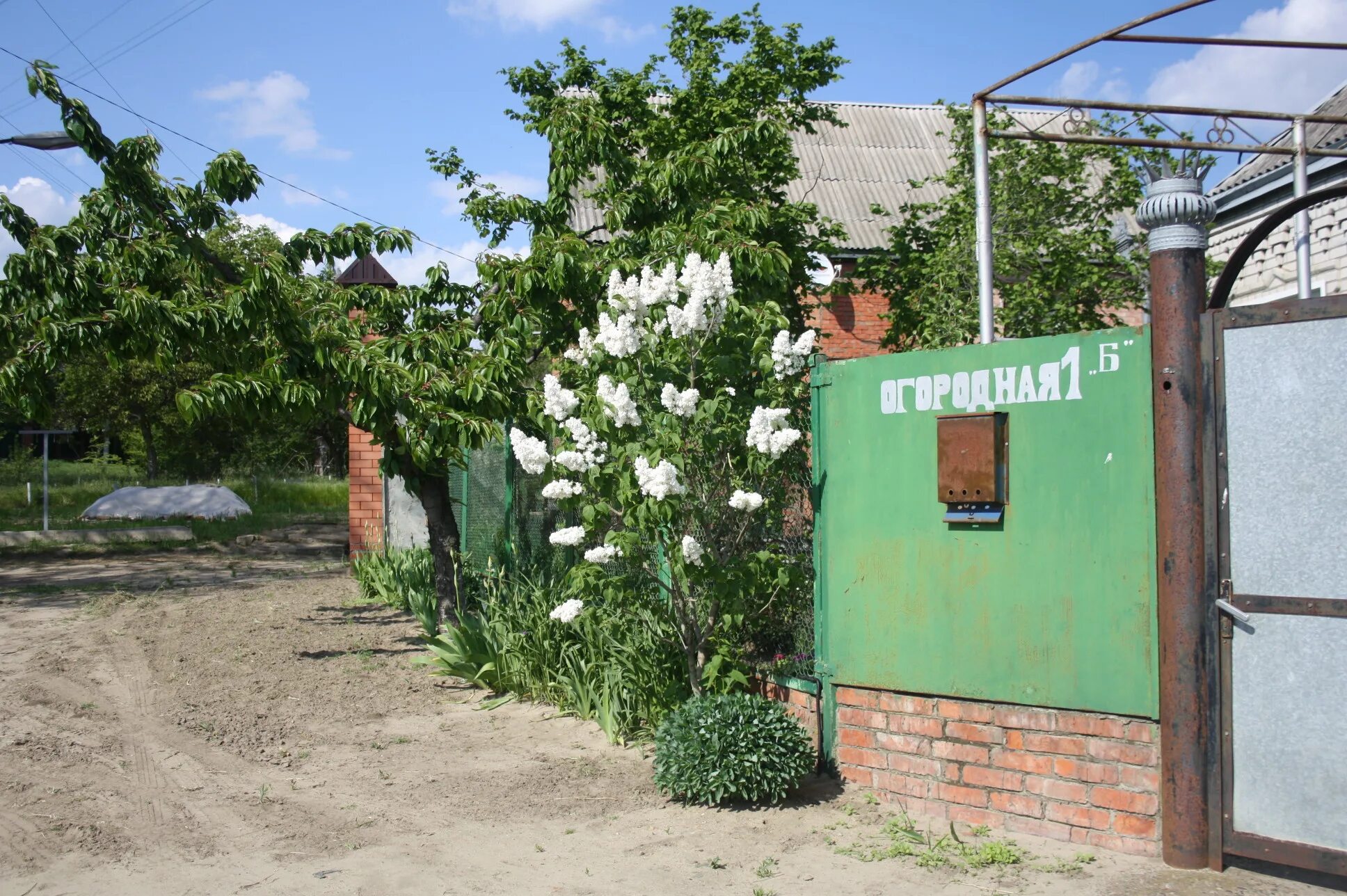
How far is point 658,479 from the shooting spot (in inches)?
199

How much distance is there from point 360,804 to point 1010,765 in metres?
3.04

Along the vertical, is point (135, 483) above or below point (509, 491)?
above

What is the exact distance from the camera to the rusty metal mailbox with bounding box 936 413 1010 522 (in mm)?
4625

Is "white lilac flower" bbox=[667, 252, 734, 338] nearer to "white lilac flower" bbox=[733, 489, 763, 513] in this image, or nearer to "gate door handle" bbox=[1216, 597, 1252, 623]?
"white lilac flower" bbox=[733, 489, 763, 513]

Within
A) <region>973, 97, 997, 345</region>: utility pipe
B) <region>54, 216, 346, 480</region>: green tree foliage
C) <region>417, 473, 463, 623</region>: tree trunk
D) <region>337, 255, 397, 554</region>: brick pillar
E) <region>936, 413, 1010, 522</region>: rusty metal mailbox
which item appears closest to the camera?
<region>936, 413, 1010, 522</region>: rusty metal mailbox

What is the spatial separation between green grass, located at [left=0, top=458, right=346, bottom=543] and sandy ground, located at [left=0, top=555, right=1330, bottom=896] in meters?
13.0

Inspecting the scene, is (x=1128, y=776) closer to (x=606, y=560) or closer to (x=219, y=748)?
(x=606, y=560)

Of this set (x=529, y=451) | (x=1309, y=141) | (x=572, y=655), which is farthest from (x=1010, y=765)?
(x=1309, y=141)

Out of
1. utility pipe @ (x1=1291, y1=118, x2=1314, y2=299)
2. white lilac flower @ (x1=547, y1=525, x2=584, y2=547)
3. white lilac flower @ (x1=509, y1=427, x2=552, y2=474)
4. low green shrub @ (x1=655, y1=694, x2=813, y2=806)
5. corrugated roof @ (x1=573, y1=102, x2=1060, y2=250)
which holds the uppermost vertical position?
corrugated roof @ (x1=573, y1=102, x2=1060, y2=250)

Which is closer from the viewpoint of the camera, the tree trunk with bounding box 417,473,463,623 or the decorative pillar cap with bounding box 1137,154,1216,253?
the decorative pillar cap with bounding box 1137,154,1216,253

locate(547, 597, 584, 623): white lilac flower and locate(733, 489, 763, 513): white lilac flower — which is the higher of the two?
locate(733, 489, 763, 513): white lilac flower

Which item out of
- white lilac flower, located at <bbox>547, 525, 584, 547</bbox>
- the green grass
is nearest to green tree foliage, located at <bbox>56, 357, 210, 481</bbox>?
the green grass

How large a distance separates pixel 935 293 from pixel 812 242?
4.08 feet

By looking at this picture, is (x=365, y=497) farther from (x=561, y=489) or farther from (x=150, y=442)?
(x=150, y=442)
